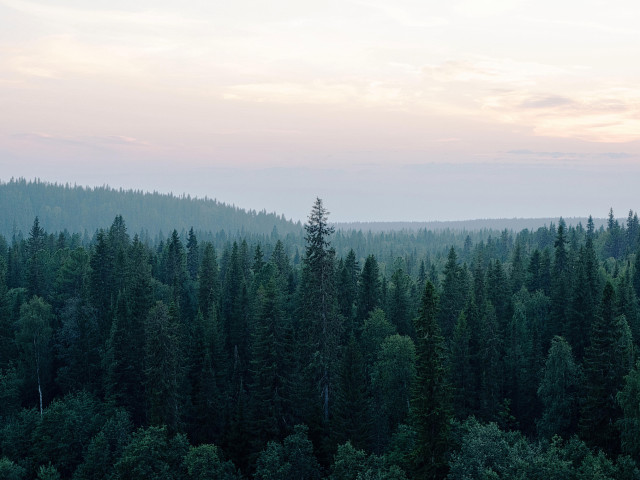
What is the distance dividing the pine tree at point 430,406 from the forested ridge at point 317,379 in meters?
0.14

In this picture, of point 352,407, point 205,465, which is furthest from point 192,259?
point 352,407

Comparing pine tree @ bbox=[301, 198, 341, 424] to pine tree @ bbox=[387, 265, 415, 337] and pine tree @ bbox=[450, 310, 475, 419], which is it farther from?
pine tree @ bbox=[387, 265, 415, 337]

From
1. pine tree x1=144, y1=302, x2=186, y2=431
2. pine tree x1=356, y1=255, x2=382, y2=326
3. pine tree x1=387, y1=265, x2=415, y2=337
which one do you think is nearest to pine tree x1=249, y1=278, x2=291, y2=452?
pine tree x1=144, y1=302, x2=186, y2=431

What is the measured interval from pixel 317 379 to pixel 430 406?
15.3 m

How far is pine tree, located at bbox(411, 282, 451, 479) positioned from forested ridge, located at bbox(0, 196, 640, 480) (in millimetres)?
144

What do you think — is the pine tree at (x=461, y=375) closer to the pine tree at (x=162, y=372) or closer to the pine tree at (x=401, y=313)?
the pine tree at (x=401, y=313)

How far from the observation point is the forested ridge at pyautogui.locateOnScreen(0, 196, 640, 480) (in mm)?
47156

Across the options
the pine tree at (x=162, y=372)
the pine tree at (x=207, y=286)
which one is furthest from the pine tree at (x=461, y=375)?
the pine tree at (x=207, y=286)

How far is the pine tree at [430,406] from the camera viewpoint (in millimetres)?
45406

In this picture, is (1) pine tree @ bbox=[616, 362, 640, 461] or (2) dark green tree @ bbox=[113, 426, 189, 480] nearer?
(1) pine tree @ bbox=[616, 362, 640, 461]

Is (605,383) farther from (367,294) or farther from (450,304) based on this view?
(367,294)

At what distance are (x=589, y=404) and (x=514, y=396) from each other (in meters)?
21.0

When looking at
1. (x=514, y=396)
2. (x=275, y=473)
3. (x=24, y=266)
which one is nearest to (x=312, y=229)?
(x=275, y=473)

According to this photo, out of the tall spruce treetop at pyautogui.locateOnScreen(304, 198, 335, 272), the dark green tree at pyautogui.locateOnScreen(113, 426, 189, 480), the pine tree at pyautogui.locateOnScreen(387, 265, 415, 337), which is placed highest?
the tall spruce treetop at pyautogui.locateOnScreen(304, 198, 335, 272)
